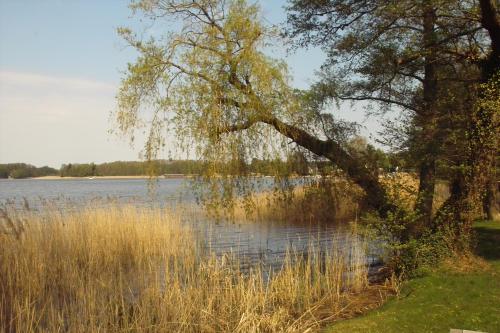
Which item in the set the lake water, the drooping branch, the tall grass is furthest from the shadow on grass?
the tall grass

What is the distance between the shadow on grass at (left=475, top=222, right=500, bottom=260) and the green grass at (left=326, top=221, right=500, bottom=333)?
83 cm

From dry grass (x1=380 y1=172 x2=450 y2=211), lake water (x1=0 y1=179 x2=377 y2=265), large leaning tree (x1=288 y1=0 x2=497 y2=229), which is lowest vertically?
lake water (x1=0 y1=179 x2=377 y2=265)

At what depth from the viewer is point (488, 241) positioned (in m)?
11.7

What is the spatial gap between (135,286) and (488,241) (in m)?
9.02

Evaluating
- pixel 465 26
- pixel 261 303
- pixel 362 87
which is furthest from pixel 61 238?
pixel 465 26

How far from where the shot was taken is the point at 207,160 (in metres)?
7.45

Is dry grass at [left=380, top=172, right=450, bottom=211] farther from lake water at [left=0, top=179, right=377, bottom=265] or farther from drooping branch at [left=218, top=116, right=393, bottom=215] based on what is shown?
lake water at [left=0, top=179, right=377, bottom=265]

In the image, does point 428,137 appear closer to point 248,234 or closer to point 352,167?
point 352,167

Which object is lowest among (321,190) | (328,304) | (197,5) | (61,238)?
(328,304)

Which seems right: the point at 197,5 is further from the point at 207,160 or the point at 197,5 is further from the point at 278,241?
the point at 278,241

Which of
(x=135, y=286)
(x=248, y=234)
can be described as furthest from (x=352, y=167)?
(x=248, y=234)

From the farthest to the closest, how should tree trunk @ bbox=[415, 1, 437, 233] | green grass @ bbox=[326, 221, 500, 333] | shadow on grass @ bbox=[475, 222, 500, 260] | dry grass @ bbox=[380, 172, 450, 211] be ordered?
shadow on grass @ bbox=[475, 222, 500, 260] < tree trunk @ bbox=[415, 1, 437, 233] < dry grass @ bbox=[380, 172, 450, 211] < green grass @ bbox=[326, 221, 500, 333]

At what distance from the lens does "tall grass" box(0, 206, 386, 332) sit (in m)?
6.45

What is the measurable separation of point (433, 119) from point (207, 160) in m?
5.77
